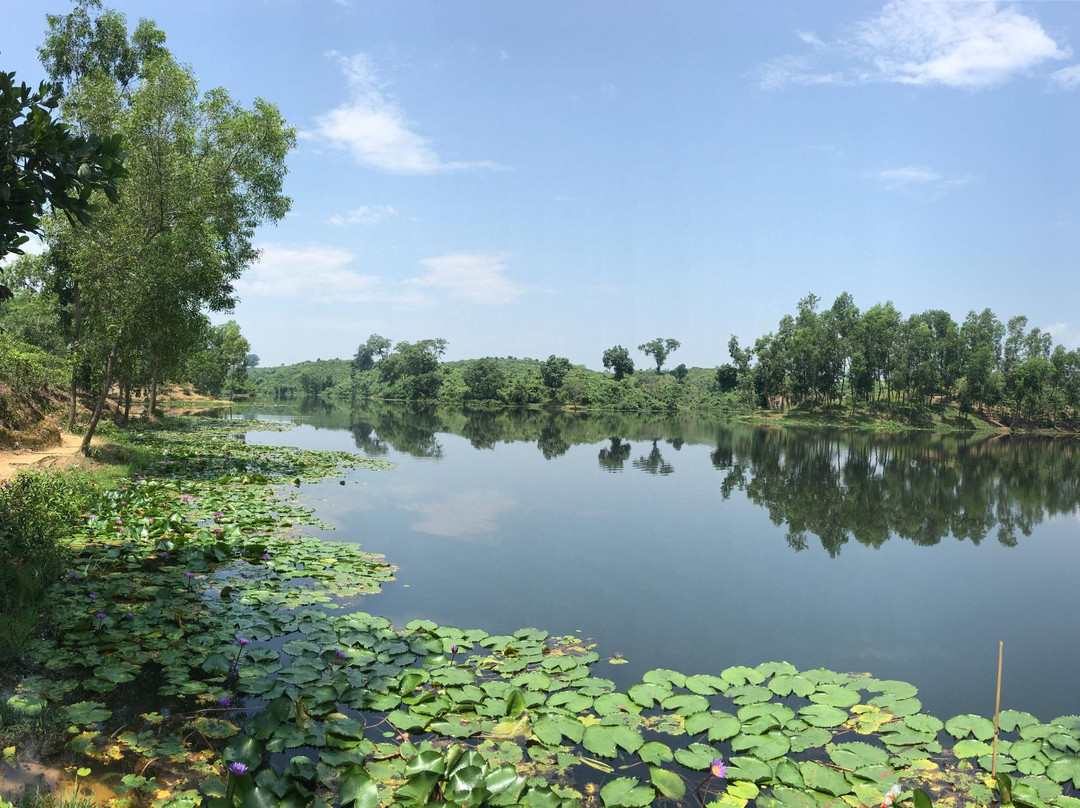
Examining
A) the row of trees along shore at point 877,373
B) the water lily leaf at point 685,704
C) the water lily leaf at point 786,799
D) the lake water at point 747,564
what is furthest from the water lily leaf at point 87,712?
the row of trees along shore at point 877,373

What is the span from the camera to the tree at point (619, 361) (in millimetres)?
89875

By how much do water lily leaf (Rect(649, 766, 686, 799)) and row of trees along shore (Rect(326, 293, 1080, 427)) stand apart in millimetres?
63010

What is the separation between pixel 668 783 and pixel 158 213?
16.2m

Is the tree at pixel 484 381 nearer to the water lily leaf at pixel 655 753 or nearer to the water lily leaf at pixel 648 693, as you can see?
the water lily leaf at pixel 648 693

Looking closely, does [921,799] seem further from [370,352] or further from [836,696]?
[370,352]

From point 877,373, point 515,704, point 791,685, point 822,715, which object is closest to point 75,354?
point 515,704

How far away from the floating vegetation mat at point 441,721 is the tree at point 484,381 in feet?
241

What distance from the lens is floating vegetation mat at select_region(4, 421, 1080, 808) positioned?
153 inches

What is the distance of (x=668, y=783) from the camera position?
4105 mm

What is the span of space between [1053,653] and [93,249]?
18.1 m

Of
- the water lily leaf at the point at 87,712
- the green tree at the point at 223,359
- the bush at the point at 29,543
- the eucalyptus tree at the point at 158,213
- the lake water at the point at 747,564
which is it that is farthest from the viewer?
the green tree at the point at 223,359

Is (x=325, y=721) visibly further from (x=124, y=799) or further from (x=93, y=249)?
(x=93, y=249)

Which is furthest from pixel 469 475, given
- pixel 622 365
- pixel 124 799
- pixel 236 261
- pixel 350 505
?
pixel 622 365

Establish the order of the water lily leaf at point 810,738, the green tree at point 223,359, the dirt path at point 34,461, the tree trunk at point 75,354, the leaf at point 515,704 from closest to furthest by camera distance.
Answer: the water lily leaf at point 810,738, the leaf at point 515,704, the dirt path at point 34,461, the tree trunk at point 75,354, the green tree at point 223,359
